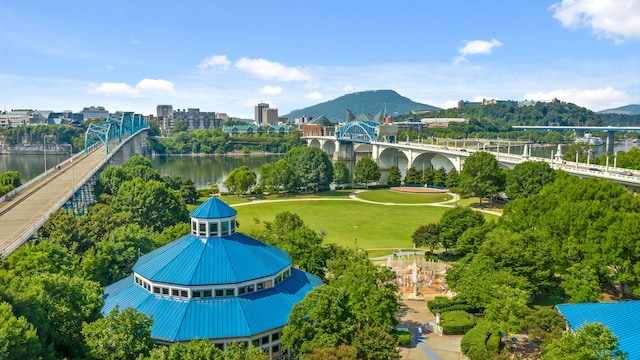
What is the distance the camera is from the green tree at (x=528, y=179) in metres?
72.8

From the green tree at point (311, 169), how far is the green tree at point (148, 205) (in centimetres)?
4383

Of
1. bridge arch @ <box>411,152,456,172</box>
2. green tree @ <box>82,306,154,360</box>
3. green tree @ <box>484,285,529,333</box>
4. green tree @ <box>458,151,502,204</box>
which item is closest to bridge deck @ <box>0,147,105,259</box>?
green tree @ <box>82,306,154,360</box>

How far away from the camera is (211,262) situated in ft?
93.4

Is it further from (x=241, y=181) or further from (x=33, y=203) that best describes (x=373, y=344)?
(x=241, y=181)

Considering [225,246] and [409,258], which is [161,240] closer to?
[225,246]

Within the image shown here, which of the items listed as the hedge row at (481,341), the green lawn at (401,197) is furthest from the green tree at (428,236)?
the green lawn at (401,197)

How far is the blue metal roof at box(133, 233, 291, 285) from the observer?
90.2 ft

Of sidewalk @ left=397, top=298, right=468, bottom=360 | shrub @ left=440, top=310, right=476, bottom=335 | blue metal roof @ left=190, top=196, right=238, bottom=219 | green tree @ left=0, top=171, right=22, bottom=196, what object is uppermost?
blue metal roof @ left=190, top=196, right=238, bottom=219

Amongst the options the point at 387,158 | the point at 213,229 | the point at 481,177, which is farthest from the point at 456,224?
the point at 387,158

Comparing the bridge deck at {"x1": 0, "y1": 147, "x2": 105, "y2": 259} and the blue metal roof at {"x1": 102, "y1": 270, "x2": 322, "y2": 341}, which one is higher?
the bridge deck at {"x1": 0, "y1": 147, "x2": 105, "y2": 259}

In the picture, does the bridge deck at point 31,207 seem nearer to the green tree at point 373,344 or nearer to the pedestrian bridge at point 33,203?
the pedestrian bridge at point 33,203

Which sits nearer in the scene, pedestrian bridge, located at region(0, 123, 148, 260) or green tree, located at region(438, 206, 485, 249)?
pedestrian bridge, located at region(0, 123, 148, 260)

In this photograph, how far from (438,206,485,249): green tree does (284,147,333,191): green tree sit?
1998 inches

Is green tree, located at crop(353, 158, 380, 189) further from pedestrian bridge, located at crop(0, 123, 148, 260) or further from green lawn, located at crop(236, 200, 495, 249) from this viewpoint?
pedestrian bridge, located at crop(0, 123, 148, 260)
